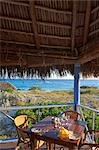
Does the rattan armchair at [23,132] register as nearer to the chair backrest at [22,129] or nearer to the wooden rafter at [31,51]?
the chair backrest at [22,129]

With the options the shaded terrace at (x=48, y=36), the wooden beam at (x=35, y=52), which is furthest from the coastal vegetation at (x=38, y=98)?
the wooden beam at (x=35, y=52)

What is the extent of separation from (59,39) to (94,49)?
698mm

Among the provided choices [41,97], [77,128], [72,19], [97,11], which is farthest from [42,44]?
[41,97]

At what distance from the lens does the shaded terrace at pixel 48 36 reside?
3.36 m

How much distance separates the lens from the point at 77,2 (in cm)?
313

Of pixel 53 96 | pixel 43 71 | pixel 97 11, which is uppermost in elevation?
pixel 97 11

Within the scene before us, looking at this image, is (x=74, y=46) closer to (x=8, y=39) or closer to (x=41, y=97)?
(x=8, y=39)

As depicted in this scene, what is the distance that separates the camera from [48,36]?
417 cm

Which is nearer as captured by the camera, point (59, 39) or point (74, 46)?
point (59, 39)

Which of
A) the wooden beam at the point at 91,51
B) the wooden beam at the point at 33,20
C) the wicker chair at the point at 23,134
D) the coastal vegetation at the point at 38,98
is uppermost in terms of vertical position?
the wooden beam at the point at 33,20

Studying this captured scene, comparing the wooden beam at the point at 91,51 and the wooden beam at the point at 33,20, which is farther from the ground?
the wooden beam at the point at 33,20

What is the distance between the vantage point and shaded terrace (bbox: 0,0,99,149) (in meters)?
3.36

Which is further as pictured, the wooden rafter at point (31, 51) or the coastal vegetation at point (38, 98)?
the coastal vegetation at point (38, 98)

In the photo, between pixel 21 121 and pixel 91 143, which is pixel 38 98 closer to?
pixel 21 121
